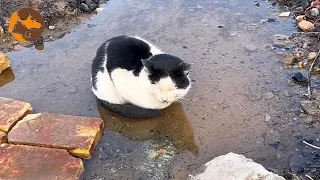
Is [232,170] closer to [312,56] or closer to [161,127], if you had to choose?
[161,127]

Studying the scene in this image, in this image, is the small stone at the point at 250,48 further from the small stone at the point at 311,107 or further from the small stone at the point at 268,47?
the small stone at the point at 311,107

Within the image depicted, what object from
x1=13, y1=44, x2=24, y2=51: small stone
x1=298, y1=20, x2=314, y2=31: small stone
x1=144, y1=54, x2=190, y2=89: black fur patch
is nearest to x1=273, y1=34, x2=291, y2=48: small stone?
x1=298, y1=20, x2=314, y2=31: small stone

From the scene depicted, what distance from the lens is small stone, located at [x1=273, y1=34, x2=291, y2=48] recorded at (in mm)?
4270

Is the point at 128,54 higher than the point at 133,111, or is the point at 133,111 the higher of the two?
the point at 128,54

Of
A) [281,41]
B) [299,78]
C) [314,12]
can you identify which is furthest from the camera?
[314,12]

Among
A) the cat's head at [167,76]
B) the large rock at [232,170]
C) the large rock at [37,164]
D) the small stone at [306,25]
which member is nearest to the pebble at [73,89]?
→ the large rock at [37,164]

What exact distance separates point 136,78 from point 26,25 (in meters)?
2.00

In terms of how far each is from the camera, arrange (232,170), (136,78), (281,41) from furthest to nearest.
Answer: (281,41) < (136,78) < (232,170)

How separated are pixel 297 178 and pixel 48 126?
1849mm

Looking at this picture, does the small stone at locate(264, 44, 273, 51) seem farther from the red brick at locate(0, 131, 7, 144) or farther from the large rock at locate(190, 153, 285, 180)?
the red brick at locate(0, 131, 7, 144)

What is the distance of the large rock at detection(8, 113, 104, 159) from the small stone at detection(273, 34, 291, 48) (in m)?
1.96

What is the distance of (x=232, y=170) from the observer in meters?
2.72

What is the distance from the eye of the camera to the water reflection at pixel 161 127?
11.0 ft

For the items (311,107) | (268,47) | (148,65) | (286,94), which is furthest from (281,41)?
(148,65)
